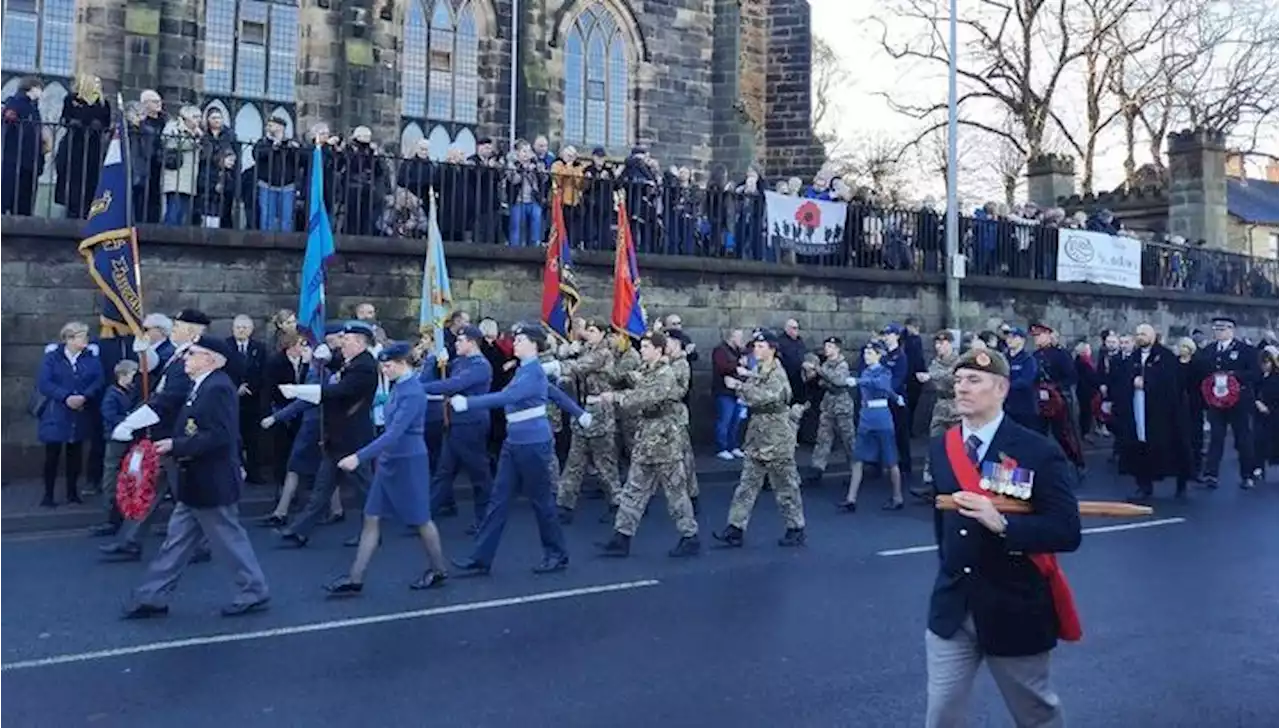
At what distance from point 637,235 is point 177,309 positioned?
7.12 meters

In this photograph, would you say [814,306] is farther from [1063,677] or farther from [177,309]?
[1063,677]

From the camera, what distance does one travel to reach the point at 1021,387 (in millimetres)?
13172

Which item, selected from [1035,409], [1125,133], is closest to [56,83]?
[1035,409]

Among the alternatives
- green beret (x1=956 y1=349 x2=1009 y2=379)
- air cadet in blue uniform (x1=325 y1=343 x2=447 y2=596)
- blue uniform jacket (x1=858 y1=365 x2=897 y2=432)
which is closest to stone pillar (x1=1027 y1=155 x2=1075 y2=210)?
blue uniform jacket (x1=858 y1=365 x2=897 y2=432)

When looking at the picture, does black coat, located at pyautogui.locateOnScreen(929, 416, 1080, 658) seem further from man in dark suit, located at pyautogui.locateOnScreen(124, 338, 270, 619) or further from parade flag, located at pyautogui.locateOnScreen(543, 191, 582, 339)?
parade flag, located at pyautogui.locateOnScreen(543, 191, 582, 339)

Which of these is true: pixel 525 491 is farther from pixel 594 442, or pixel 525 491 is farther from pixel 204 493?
pixel 594 442

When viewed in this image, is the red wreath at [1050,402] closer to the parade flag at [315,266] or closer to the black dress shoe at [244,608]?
the parade flag at [315,266]

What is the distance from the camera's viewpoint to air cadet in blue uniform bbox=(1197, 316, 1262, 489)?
1568cm

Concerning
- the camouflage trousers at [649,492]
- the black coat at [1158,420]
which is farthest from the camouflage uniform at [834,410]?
the camouflage trousers at [649,492]

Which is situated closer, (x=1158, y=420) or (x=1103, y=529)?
(x=1103, y=529)

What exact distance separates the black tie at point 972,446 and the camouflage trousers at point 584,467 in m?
8.32

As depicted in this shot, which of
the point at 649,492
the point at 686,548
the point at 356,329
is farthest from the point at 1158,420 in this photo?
the point at 356,329

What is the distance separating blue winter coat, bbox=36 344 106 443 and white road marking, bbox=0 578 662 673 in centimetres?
586

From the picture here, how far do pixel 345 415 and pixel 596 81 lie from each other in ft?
51.7
